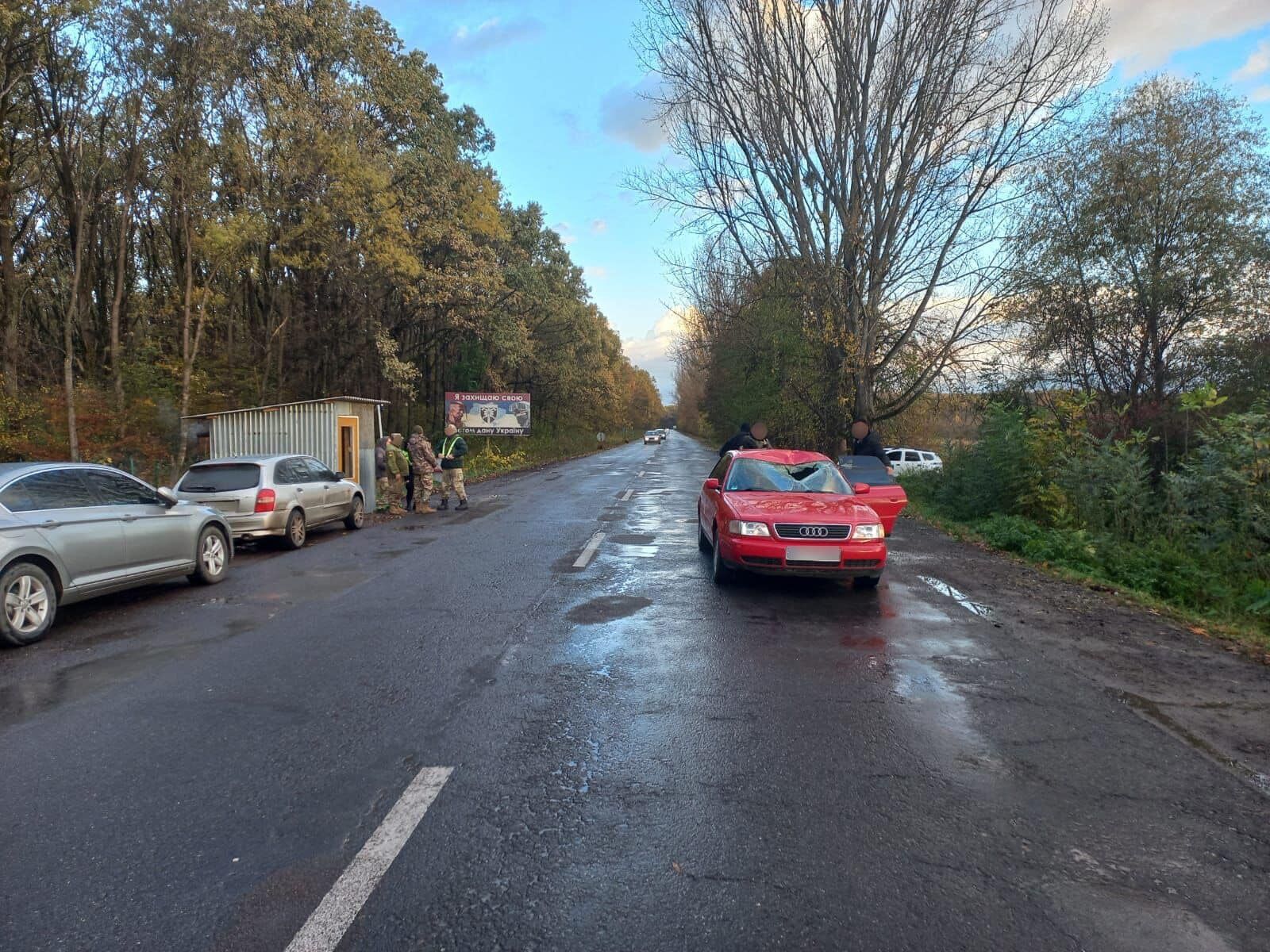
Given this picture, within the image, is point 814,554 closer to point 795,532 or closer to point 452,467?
point 795,532

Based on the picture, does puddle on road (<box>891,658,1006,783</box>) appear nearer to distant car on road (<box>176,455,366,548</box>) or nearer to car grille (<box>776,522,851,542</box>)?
car grille (<box>776,522,851,542</box>)

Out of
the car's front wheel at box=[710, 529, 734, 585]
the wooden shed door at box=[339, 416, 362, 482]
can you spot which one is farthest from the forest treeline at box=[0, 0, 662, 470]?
the car's front wheel at box=[710, 529, 734, 585]

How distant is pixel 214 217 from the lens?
65.5 feet

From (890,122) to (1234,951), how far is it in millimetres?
20037

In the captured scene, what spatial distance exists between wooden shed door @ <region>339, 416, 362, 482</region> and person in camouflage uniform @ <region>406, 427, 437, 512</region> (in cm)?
180

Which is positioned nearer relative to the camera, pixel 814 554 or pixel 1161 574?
pixel 814 554

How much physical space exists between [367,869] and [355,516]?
12037mm

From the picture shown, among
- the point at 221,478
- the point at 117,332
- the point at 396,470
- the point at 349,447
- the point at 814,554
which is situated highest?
the point at 117,332

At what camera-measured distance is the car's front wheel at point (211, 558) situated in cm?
883

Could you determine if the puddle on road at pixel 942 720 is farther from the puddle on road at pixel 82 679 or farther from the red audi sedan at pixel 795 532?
the puddle on road at pixel 82 679

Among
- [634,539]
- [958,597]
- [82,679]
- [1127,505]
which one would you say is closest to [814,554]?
[958,597]

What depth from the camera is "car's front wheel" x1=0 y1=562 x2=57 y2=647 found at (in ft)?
20.4

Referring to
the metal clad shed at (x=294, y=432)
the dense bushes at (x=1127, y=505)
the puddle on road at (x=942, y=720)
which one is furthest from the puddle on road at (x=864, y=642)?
the metal clad shed at (x=294, y=432)

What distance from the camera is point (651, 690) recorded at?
202 inches
